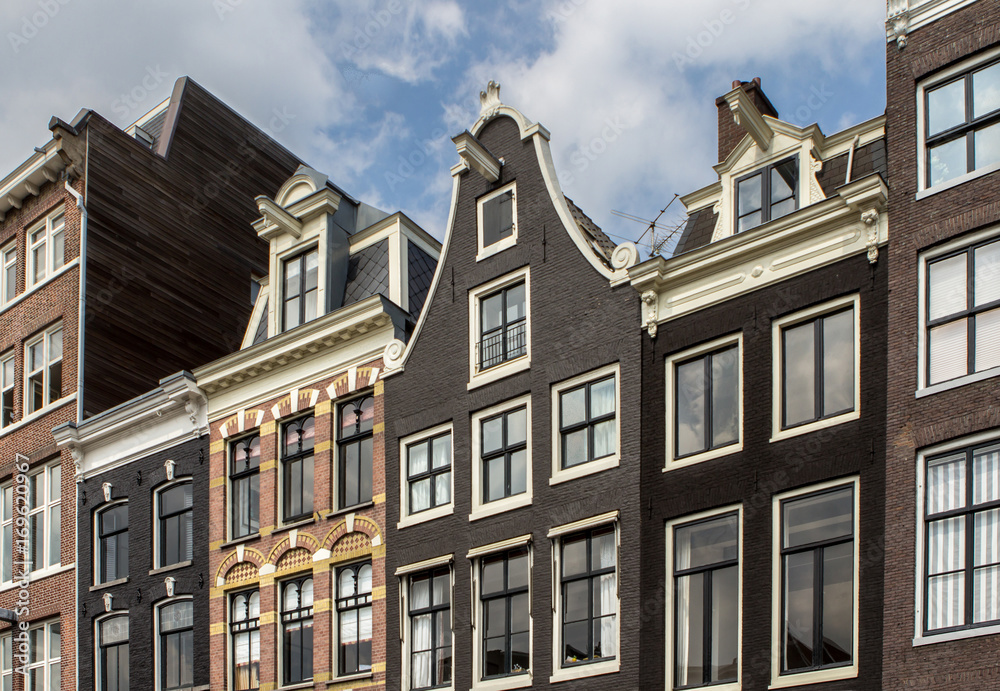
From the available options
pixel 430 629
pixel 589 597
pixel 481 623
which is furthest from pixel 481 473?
pixel 589 597

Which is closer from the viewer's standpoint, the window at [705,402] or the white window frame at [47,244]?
the window at [705,402]

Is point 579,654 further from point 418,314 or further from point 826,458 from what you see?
point 418,314

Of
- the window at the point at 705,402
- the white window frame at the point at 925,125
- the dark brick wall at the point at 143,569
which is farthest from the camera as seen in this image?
the dark brick wall at the point at 143,569

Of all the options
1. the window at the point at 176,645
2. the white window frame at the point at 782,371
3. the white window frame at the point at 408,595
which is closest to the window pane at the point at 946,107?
the white window frame at the point at 782,371

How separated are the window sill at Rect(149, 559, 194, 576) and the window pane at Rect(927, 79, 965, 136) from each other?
58.5 feet

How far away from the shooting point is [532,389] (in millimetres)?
23672

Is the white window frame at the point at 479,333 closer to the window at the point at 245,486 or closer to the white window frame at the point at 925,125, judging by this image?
the window at the point at 245,486

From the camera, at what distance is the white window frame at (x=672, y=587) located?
19750mm

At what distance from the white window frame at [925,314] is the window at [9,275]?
26.3 metres

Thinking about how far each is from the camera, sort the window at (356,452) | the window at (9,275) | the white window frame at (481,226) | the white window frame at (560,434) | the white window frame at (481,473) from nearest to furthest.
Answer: the white window frame at (560,434) < the white window frame at (481,473) < the white window frame at (481,226) < the window at (356,452) < the window at (9,275)

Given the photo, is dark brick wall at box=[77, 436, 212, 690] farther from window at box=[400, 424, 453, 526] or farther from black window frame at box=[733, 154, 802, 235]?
black window frame at box=[733, 154, 802, 235]

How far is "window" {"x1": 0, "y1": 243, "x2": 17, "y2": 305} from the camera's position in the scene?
37.0 metres

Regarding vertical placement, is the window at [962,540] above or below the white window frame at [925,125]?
below

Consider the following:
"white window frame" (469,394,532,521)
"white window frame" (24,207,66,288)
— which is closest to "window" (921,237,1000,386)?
"white window frame" (469,394,532,521)
